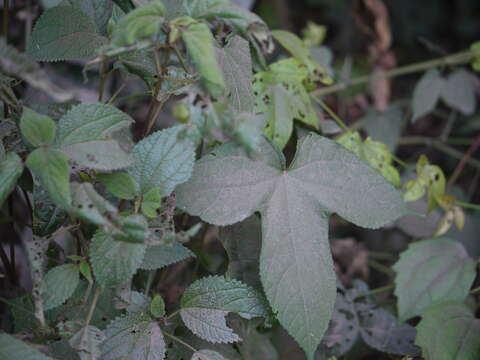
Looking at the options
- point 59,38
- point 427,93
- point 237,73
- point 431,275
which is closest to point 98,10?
point 59,38

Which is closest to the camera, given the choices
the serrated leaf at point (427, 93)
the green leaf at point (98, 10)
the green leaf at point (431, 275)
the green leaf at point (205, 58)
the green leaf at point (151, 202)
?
the green leaf at point (205, 58)

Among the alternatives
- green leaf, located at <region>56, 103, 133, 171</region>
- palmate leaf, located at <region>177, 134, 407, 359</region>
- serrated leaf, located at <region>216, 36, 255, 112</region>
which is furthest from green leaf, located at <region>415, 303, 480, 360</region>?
green leaf, located at <region>56, 103, 133, 171</region>

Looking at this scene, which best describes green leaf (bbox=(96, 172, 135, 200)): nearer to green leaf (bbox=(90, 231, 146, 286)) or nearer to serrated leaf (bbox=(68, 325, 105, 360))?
green leaf (bbox=(90, 231, 146, 286))

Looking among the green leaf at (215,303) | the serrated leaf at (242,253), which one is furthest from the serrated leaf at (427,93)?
the green leaf at (215,303)

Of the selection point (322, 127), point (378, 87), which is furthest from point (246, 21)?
point (378, 87)

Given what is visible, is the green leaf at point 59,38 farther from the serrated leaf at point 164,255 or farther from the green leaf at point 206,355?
the green leaf at point 206,355

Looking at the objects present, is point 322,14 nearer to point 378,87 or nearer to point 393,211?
point 378,87
